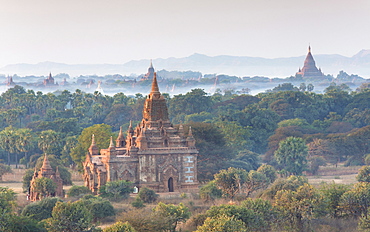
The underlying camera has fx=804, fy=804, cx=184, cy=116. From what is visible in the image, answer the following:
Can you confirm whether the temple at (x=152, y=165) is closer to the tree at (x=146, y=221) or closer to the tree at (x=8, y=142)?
the tree at (x=146, y=221)

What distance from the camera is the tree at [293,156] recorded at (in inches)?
3403

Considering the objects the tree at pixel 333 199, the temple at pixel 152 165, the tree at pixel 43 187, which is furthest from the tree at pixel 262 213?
the tree at pixel 43 187

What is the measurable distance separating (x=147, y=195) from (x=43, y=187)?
336 inches

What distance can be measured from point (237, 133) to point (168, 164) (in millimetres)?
32238

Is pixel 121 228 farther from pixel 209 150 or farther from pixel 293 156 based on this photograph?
pixel 293 156

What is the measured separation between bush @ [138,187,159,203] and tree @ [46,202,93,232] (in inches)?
530

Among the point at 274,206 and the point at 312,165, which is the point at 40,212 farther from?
the point at 312,165

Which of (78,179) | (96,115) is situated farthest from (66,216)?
(96,115)

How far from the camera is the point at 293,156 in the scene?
87.3 meters

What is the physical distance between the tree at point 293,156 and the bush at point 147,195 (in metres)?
25.5

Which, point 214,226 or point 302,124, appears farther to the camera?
point 302,124

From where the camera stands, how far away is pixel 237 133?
9981 cm

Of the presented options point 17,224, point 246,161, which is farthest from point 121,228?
point 246,161

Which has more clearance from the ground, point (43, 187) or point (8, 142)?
point (8, 142)
